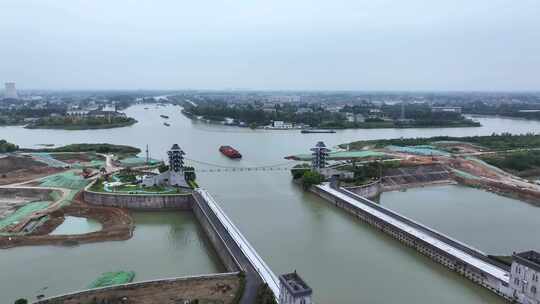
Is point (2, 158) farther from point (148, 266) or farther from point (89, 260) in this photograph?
point (148, 266)

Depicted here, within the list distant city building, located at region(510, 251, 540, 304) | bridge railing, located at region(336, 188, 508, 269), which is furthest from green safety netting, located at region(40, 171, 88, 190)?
distant city building, located at region(510, 251, 540, 304)

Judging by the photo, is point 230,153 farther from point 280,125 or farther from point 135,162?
point 280,125

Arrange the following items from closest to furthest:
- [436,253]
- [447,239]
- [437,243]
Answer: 1. [436,253]
2. [437,243]
3. [447,239]

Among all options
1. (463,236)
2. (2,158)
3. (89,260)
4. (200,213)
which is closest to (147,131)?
(2,158)

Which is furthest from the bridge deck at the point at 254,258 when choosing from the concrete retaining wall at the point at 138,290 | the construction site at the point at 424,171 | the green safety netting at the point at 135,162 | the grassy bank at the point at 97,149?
the grassy bank at the point at 97,149

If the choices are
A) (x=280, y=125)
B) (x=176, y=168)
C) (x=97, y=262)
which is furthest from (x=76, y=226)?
(x=280, y=125)

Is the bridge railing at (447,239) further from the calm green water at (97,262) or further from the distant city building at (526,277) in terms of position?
the calm green water at (97,262)
